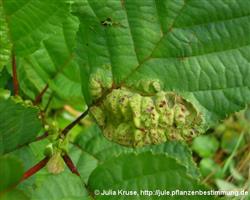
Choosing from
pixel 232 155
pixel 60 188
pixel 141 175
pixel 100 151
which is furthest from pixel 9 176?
pixel 232 155

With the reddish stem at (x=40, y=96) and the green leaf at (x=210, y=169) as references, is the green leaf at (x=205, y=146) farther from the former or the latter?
the reddish stem at (x=40, y=96)

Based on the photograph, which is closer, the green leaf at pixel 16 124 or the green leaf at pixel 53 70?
the green leaf at pixel 16 124

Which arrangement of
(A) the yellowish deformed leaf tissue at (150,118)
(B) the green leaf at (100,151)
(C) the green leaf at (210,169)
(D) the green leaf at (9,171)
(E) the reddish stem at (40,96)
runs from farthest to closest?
(C) the green leaf at (210,169)
(E) the reddish stem at (40,96)
(B) the green leaf at (100,151)
(A) the yellowish deformed leaf tissue at (150,118)
(D) the green leaf at (9,171)

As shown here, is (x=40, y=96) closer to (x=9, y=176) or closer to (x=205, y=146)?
(x=9, y=176)

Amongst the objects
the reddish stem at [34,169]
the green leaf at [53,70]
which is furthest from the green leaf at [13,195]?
the green leaf at [53,70]

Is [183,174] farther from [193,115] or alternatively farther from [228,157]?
[228,157]

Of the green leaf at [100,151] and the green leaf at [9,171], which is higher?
the green leaf at [9,171]

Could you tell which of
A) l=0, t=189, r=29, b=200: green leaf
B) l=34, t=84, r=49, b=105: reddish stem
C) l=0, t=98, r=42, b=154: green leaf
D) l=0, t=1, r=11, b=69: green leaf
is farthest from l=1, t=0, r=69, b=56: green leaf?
l=0, t=189, r=29, b=200: green leaf
